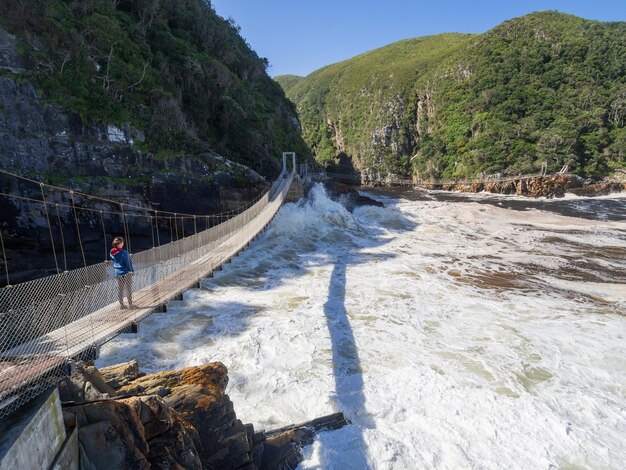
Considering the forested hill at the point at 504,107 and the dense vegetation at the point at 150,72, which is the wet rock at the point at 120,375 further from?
the forested hill at the point at 504,107

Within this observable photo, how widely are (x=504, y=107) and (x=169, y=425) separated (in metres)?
50.0

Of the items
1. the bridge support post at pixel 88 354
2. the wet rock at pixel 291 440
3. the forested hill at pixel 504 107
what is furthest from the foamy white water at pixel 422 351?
the forested hill at pixel 504 107

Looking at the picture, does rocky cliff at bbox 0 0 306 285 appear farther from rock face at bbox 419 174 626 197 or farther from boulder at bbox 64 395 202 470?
rock face at bbox 419 174 626 197

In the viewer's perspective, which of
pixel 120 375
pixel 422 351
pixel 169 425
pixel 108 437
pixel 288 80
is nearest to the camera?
pixel 108 437

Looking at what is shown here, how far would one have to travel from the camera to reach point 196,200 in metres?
14.0

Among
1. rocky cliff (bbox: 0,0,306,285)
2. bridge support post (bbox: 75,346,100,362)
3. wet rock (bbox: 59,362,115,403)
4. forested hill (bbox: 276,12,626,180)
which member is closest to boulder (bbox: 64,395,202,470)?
wet rock (bbox: 59,362,115,403)

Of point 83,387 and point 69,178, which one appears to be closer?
point 83,387

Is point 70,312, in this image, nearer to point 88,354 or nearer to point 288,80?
point 88,354

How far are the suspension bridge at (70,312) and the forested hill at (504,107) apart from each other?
38641mm

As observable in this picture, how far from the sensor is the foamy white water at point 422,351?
179 inches

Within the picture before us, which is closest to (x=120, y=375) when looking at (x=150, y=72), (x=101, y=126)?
(x=101, y=126)

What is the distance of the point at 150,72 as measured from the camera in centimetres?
1580

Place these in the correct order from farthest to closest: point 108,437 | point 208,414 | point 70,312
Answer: point 70,312 < point 208,414 < point 108,437

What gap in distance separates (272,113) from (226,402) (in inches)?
942
